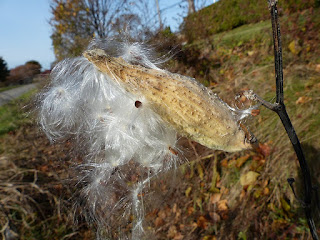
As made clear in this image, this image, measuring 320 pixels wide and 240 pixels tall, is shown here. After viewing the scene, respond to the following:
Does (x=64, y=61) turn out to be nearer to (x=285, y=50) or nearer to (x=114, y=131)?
(x=114, y=131)

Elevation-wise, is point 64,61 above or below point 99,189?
above

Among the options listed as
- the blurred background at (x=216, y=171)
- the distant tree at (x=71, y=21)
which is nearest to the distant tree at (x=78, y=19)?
the distant tree at (x=71, y=21)

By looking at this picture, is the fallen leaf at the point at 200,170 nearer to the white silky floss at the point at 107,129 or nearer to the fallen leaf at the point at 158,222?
the fallen leaf at the point at 158,222

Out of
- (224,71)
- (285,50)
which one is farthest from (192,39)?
(285,50)

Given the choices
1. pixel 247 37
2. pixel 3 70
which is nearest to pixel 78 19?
pixel 247 37

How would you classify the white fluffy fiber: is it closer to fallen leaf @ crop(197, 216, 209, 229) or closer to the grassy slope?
the grassy slope

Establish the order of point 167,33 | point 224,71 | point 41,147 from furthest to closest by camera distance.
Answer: point 224,71, point 41,147, point 167,33

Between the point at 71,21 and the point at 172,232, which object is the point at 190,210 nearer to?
the point at 172,232

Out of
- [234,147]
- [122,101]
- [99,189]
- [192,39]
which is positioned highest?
[192,39]
